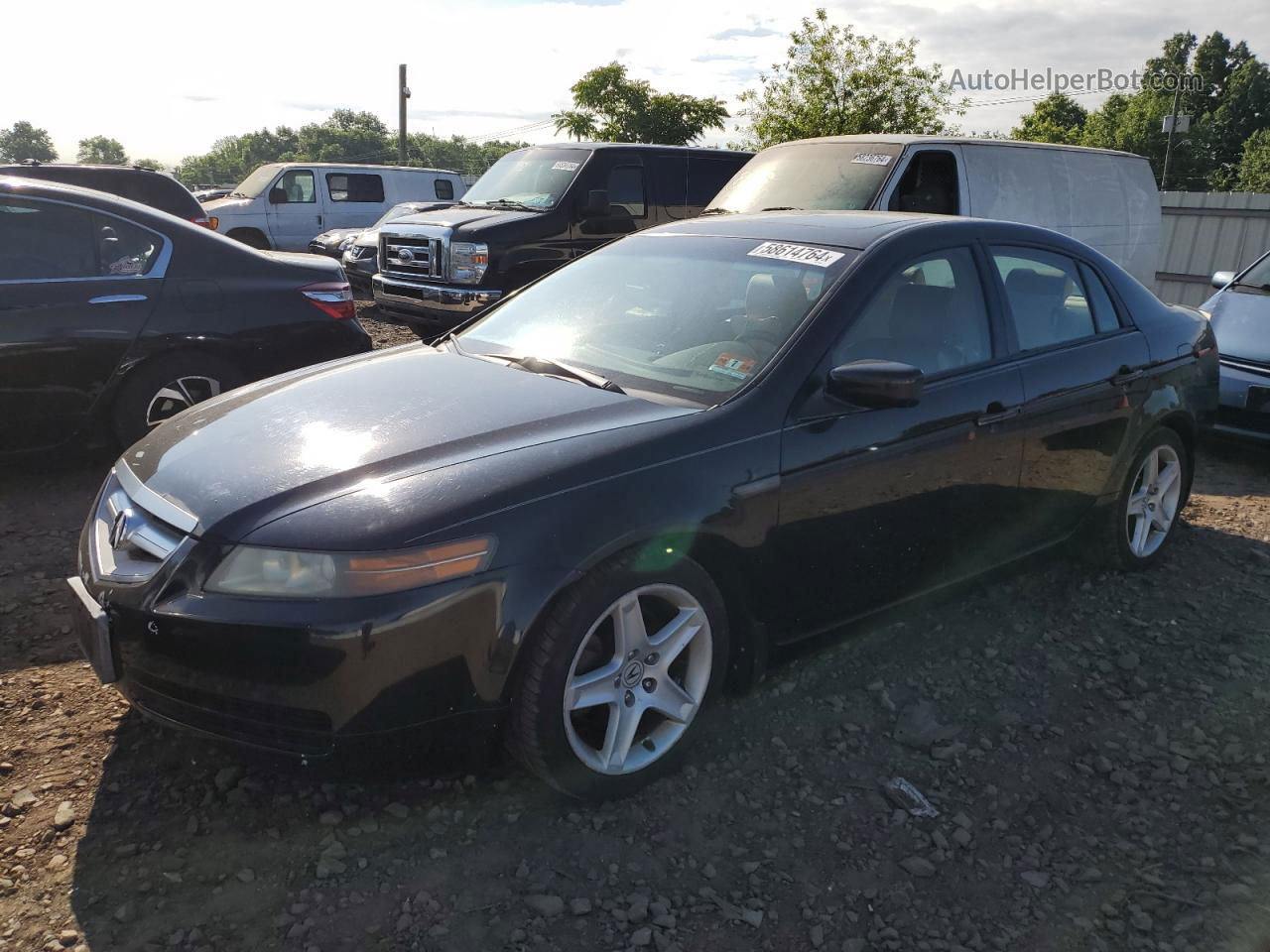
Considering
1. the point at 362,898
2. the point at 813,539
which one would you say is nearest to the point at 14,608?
the point at 362,898

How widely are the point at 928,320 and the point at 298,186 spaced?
1688 centimetres

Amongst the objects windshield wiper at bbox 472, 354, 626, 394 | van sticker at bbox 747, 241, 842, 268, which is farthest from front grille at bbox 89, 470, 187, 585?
van sticker at bbox 747, 241, 842, 268

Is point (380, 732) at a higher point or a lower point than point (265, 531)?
lower

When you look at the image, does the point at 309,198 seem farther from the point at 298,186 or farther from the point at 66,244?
the point at 66,244

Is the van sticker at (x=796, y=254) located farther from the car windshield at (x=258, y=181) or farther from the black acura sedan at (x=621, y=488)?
the car windshield at (x=258, y=181)

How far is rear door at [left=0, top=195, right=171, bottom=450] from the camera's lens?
193 inches

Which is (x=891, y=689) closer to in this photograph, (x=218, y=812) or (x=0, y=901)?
(x=218, y=812)

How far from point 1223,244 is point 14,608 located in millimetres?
16836

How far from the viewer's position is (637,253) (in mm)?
4016

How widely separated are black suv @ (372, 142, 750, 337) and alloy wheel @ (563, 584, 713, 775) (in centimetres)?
604

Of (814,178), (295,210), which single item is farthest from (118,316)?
(295,210)

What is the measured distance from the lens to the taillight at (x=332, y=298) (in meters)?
5.84

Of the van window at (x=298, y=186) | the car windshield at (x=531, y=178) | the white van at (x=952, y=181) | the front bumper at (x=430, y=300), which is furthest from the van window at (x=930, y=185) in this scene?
the van window at (x=298, y=186)

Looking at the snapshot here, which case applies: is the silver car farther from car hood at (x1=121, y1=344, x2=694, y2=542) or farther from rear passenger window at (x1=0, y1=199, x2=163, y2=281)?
rear passenger window at (x1=0, y1=199, x2=163, y2=281)
